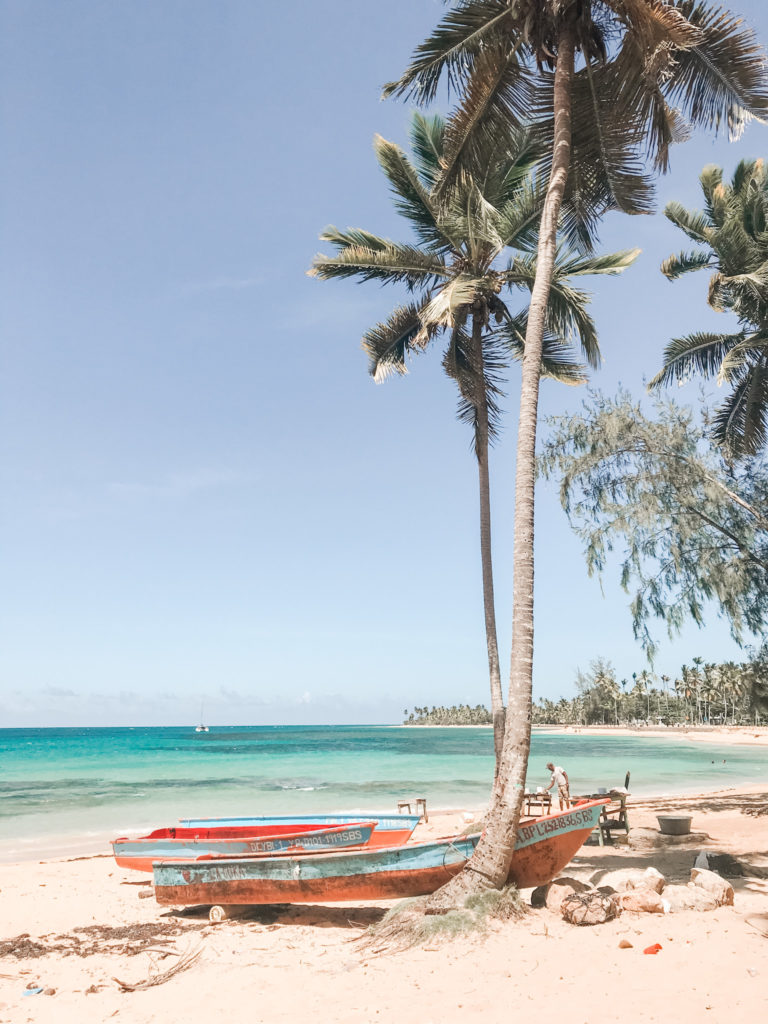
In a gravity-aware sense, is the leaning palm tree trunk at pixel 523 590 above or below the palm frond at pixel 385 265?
below

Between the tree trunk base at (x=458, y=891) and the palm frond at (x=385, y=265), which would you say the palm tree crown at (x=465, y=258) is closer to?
the palm frond at (x=385, y=265)

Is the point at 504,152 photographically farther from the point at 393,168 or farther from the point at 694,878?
the point at 694,878

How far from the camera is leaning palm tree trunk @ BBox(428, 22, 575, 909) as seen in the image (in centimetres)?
774

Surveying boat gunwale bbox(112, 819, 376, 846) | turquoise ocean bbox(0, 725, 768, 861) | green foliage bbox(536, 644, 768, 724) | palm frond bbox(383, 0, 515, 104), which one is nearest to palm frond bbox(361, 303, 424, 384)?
palm frond bbox(383, 0, 515, 104)

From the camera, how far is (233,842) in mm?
9852

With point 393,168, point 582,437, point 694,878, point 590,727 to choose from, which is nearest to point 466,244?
point 393,168

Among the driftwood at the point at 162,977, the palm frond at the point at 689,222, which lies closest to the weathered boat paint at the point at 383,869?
the driftwood at the point at 162,977

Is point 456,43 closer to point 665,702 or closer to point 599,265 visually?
point 599,265

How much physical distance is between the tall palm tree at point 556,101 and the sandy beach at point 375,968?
1.33 m

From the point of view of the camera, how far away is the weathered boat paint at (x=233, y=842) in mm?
9562

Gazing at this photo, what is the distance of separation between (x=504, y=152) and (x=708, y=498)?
936 cm

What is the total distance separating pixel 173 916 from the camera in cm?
948

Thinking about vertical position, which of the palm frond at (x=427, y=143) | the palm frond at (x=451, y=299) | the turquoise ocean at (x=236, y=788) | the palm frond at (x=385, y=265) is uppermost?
the palm frond at (x=427, y=143)

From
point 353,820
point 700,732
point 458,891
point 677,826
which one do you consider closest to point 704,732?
point 700,732
